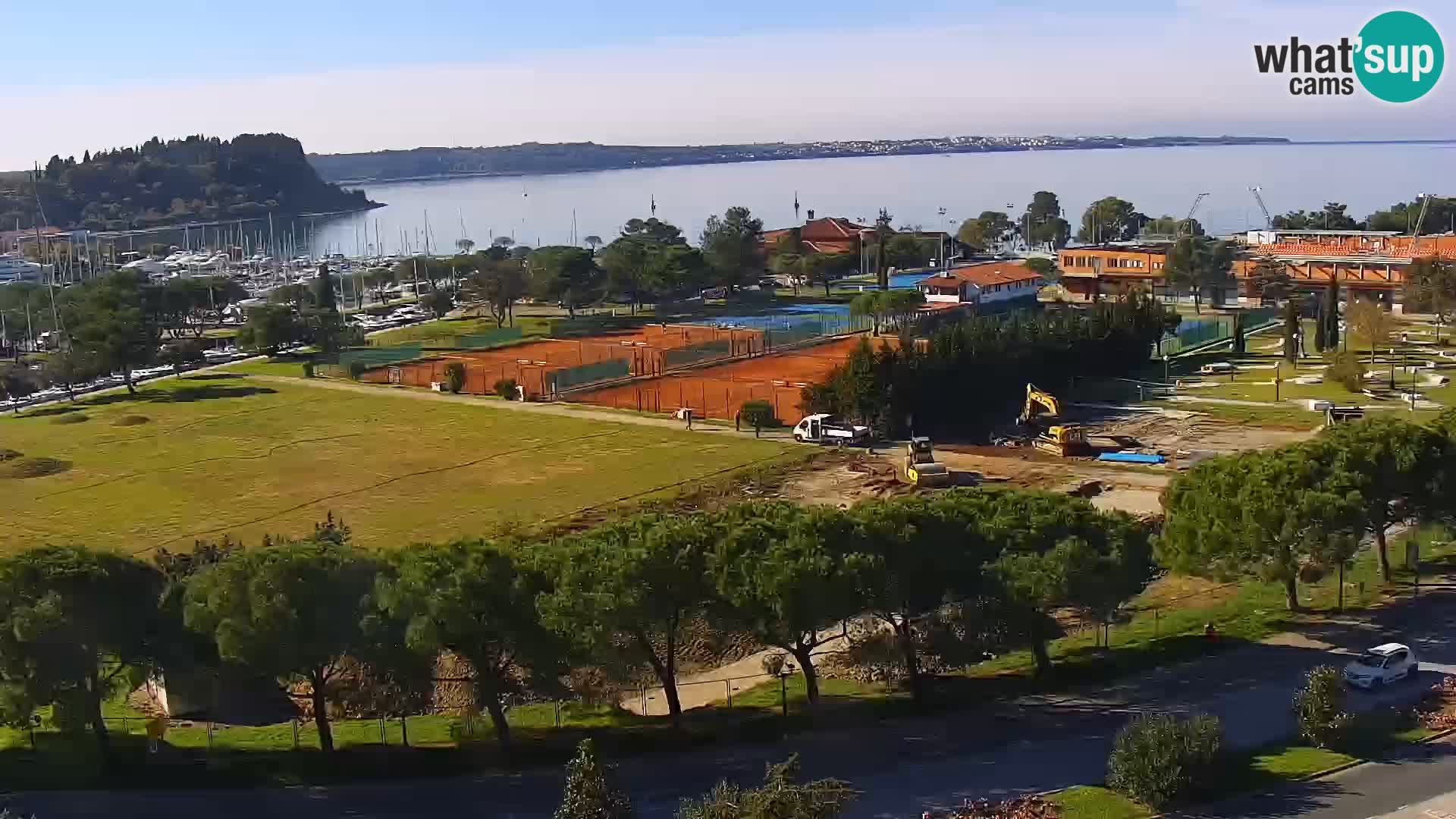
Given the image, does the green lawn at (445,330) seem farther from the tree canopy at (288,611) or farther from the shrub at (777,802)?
the shrub at (777,802)

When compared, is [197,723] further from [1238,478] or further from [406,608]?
[1238,478]

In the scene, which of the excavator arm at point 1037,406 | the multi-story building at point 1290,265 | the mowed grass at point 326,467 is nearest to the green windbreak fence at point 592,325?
the mowed grass at point 326,467

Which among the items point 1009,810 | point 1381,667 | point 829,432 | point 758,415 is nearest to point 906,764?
point 1009,810

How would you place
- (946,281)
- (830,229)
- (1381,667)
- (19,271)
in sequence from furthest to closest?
1. (19,271)
2. (830,229)
3. (946,281)
4. (1381,667)

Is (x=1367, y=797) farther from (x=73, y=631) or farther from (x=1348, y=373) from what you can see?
(x=1348, y=373)

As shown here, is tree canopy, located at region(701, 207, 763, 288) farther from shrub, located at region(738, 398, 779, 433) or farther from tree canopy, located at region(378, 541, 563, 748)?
tree canopy, located at region(378, 541, 563, 748)

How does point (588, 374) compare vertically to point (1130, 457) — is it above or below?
above

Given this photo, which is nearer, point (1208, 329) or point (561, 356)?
point (561, 356)
